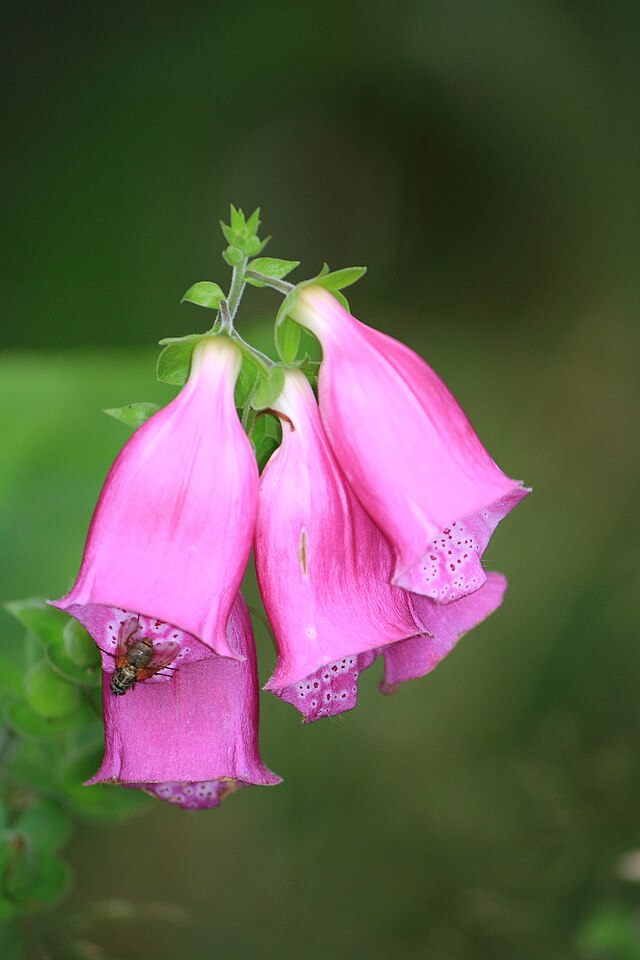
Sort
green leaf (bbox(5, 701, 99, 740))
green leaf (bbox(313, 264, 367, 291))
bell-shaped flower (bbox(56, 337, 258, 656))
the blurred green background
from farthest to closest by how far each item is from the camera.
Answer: the blurred green background < green leaf (bbox(5, 701, 99, 740)) < green leaf (bbox(313, 264, 367, 291)) < bell-shaped flower (bbox(56, 337, 258, 656))

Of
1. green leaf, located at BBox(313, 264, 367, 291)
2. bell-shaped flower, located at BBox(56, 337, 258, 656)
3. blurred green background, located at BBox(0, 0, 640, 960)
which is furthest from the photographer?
blurred green background, located at BBox(0, 0, 640, 960)

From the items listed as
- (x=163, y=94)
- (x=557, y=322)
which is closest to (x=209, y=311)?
(x=163, y=94)

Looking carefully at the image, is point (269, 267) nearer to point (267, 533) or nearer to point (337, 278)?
point (337, 278)

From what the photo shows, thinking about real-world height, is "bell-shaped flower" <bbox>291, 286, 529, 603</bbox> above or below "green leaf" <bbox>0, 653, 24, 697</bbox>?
above

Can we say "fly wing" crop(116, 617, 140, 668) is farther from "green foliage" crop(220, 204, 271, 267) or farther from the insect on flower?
"green foliage" crop(220, 204, 271, 267)

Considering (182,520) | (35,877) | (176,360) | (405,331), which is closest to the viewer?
(182,520)

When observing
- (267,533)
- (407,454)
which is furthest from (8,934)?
(407,454)

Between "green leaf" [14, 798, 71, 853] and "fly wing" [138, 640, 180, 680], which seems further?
"green leaf" [14, 798, 71, 853]

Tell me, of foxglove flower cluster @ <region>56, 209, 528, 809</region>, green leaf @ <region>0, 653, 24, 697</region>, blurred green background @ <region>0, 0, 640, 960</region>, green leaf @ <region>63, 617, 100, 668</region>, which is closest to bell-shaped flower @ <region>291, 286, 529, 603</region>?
foxglove flower cluster @ <region>56, 209, 528, 809</region>
